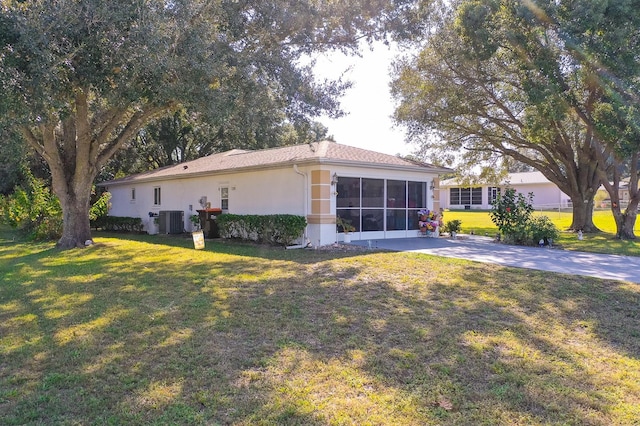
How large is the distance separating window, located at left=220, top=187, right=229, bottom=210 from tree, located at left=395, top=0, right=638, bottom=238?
26.4ft

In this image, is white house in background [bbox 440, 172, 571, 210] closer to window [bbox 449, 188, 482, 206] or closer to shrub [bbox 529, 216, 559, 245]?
window [bbox 449, 188, 482, 206]

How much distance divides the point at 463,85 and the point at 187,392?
52.2 feet

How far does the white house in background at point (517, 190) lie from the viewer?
39.0 m

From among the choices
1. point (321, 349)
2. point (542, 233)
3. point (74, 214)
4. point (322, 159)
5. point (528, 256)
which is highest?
point (322, 159)

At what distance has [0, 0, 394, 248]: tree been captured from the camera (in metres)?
7.55

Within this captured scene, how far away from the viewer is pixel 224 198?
627 inches

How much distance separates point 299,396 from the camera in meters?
3.49

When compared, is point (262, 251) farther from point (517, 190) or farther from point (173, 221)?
point (517, 190)

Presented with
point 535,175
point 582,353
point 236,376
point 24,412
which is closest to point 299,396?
point 236,376

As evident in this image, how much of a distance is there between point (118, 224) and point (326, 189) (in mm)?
12638

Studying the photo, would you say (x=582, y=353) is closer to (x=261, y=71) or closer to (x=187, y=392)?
(x=187, y=392)

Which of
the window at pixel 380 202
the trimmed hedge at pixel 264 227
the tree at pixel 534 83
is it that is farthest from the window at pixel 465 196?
the trimmed hedge at pixel 264 227

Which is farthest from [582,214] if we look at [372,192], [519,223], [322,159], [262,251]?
[262,251]

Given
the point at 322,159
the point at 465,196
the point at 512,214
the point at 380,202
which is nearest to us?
the point at 322,159
